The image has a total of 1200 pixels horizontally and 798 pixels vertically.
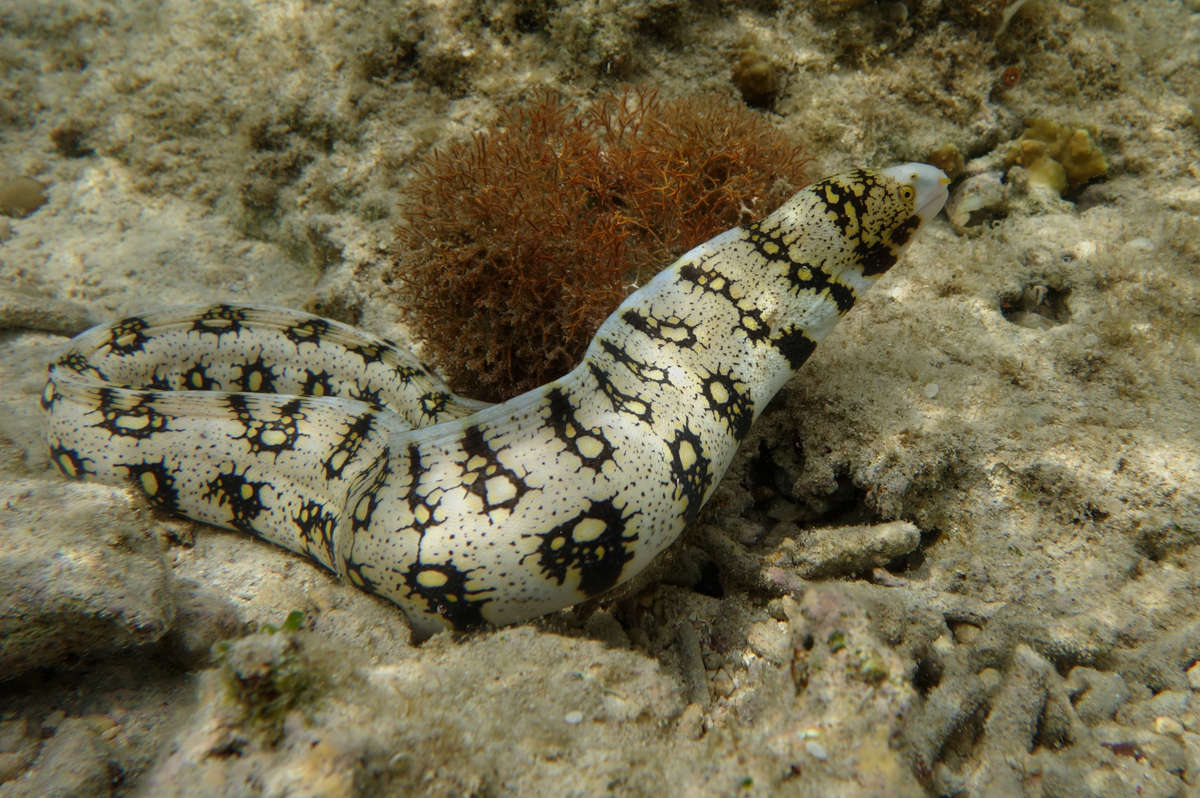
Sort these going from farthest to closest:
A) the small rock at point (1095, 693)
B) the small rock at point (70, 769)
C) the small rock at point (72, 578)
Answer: the small rock at point (1095, 693) < the small rock at point (72, 578) < the small rock at point (70, 769)

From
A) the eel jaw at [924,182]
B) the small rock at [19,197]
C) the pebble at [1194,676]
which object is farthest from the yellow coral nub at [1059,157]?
the small rock at [19,197]

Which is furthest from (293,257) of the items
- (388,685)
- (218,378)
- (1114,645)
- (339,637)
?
(1114,645)

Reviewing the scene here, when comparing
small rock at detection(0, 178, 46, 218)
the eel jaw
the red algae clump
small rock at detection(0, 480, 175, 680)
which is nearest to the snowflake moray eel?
the eel jaw

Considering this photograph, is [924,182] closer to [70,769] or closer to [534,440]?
[534,440]

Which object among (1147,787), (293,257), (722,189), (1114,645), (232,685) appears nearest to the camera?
(232,685)

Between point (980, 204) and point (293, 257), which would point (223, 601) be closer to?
point (293, 257)

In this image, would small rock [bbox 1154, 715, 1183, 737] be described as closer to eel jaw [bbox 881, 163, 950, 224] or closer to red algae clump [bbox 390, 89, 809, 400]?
eel jaw [bbox 881, 163, 950, 224]

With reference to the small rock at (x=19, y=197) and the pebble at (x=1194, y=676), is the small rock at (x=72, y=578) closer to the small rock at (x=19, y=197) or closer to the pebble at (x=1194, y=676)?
the pebble at (x=1194, y=676)

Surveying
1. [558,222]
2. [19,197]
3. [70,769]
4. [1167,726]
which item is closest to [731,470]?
[558,222]
